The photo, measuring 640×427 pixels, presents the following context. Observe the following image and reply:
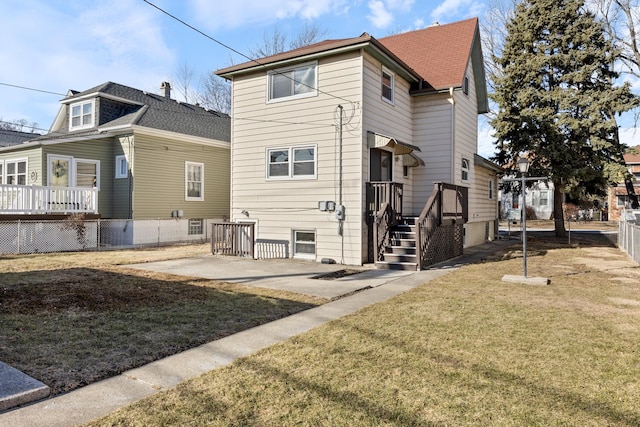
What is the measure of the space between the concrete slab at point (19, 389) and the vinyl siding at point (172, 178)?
1393cm

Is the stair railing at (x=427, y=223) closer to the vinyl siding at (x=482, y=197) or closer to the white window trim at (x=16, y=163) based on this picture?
the vinyl siding at (x=482, y=197)

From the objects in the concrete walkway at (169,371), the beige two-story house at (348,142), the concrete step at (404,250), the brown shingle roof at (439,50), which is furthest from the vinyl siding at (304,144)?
the brown shingle roof at (439,50)

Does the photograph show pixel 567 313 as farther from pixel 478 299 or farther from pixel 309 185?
pixel 309 185

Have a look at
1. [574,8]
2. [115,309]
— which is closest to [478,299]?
[115,309]

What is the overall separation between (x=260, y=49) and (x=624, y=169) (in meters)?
23.2

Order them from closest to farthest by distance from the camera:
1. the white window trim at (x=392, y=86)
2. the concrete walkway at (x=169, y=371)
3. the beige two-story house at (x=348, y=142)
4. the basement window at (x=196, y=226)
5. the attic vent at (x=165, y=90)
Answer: the concrete walkway at (x=169, y=371), the beige two-story house at (x=348, y=142), the white window trim at (x=392, y=86), the basement window at (x=196, y=226), the attic vent at (x=165, y=90)

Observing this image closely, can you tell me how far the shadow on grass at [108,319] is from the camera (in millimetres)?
3891

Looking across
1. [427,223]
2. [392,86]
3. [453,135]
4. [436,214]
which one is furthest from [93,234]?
[453,135]

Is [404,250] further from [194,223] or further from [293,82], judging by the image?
[194,223]

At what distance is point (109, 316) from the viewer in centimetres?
558

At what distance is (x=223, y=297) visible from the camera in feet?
22.6

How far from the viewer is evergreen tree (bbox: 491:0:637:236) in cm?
1647

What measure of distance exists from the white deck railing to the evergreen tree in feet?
57.6

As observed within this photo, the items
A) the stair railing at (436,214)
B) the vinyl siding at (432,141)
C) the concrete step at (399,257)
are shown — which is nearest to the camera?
the stair railing at (436,214)
